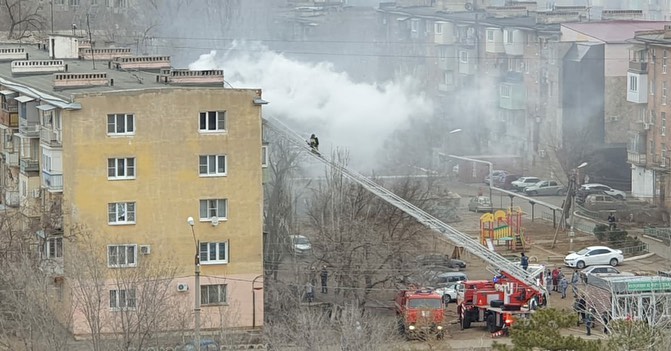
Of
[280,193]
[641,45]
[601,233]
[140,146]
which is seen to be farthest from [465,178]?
[140,146]

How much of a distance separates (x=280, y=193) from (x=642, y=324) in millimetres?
17103

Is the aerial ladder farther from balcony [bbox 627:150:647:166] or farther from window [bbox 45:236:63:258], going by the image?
balcony [bbox 627:150:647:166]

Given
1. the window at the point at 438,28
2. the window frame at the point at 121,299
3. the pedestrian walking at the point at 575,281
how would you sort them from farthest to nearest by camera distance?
the window at the point at 438,28 → the pedestrian walking at the point at 575,281 → the window frame at the point at 121,299

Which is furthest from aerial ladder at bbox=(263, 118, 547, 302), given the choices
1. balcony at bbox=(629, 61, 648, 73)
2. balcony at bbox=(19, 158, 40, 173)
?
balcony at bbox=(629, 61, 648, 73)

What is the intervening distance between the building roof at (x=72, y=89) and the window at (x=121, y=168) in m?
1.38

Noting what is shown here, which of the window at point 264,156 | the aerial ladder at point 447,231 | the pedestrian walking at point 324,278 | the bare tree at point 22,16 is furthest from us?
the bare tree at point 22,16

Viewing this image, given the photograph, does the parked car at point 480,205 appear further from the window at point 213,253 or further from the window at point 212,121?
the window at point 212,121

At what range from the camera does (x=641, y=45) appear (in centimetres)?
5731

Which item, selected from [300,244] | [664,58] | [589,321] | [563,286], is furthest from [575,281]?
[664,58]

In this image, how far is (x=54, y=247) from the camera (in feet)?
122

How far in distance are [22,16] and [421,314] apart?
38.4 meters

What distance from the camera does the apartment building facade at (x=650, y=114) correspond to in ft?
182

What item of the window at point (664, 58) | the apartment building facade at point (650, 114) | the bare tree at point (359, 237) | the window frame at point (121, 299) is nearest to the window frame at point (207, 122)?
the window frame at point (121, 299)

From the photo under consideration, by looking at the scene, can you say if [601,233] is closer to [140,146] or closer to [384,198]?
[384,198]
